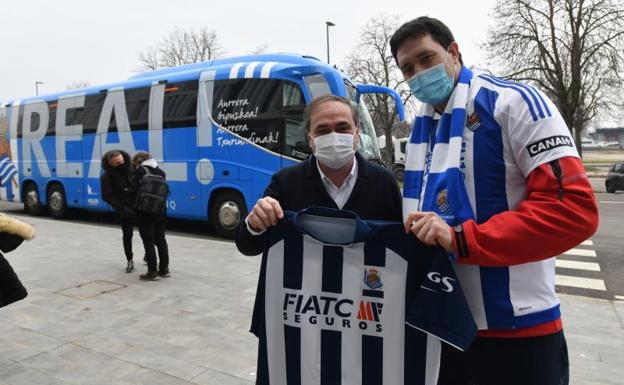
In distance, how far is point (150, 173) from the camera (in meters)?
6.84

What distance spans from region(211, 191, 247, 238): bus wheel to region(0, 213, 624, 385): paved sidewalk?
2.22 m

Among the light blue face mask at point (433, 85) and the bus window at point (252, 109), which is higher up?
the bus window at point (252, 109)

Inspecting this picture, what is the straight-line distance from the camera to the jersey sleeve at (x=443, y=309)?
5.40 ft

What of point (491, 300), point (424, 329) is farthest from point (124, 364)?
point (491, 300)

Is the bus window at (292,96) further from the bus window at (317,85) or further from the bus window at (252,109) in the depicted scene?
the bus window at (317,85)

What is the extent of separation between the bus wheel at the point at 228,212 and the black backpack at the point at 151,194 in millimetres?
3244

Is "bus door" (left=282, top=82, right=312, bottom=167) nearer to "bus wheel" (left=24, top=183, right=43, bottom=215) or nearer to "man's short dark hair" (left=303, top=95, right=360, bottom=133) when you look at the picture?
"man's short dark hair" (left=303, top=95, right=360, bottom=133)

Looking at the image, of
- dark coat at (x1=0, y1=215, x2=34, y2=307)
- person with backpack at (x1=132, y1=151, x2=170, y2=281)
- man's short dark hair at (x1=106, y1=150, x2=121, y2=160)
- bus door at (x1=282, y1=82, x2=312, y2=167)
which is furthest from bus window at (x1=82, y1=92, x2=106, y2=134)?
dark coat at (x1=0, y1=215, x2=34, y2=307)

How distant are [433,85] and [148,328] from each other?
3.95m

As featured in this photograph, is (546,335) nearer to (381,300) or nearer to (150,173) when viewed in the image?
(381,300)

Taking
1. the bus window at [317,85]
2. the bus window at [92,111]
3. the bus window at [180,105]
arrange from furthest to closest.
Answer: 1. the bus window at [92,111]
2. the bus window at [180,105]
3. the bus window at [317,85]

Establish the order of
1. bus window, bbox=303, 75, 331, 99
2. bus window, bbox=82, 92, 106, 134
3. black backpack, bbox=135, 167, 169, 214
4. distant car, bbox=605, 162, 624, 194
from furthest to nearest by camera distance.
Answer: distant car, bbox=605, 162, 624, 194 < bus window, bbox=82, 92, 106, 134 < bus window, bbox=303, 75, 331, 99 < black backpack, bbox=135, 167, 169, 214

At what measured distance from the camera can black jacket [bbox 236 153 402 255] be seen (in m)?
2.15

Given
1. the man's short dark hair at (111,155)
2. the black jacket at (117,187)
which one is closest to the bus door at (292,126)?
the black jacket at (117,187)
